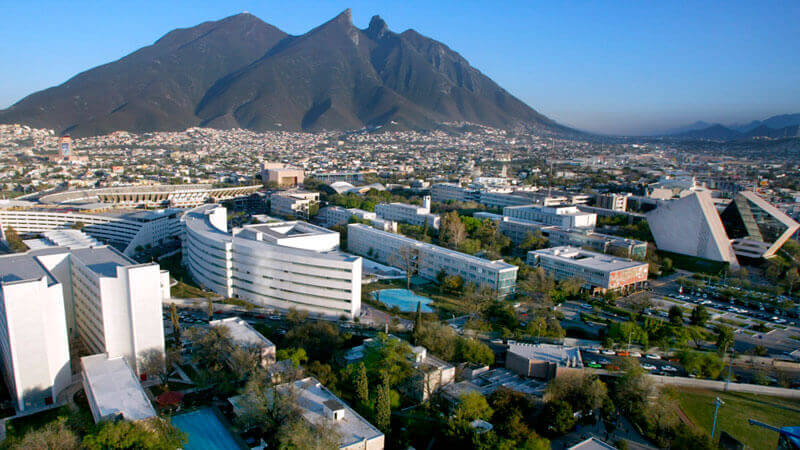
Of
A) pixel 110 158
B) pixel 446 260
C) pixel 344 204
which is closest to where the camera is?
pixel 446 260

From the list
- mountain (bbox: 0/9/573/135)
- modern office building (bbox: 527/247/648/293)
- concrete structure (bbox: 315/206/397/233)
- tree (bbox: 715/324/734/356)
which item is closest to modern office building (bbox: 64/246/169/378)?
modern office building (bbox: 527/247/648/293)

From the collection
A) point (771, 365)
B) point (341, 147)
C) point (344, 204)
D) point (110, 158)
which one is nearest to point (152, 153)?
point (110, 158)

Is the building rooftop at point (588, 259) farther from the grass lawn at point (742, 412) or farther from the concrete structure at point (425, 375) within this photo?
the concrete structure at point (425, 375)

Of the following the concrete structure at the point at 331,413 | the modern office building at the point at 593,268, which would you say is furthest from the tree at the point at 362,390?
the modern office building at the point at 593,268

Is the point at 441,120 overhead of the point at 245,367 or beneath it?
overhead

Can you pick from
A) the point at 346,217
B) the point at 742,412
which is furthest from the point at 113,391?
the point at 346,217

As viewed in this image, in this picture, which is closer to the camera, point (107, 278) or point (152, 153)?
point (107, 278)

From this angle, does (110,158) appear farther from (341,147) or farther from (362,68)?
(362,68)
